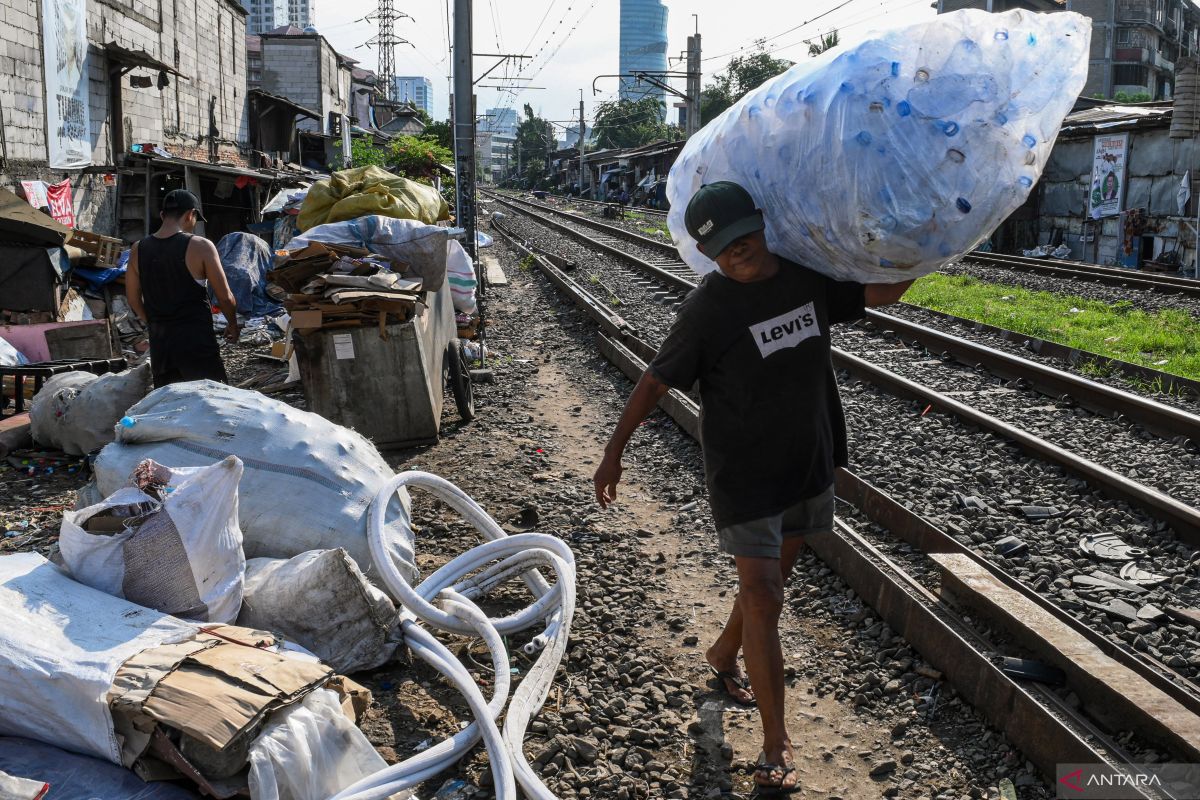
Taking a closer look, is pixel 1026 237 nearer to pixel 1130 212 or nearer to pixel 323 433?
pixel 1130 212

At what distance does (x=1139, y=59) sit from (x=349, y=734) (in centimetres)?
7001

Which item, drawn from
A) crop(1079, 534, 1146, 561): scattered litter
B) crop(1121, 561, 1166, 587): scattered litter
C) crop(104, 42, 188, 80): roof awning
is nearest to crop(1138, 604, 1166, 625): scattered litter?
crop(1121, 561, 1166, 587): scattered litter

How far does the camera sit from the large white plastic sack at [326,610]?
3.50 m

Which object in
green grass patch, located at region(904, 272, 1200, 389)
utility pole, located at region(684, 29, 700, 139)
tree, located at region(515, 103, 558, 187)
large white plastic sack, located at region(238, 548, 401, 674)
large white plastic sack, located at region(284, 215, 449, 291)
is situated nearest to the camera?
large white plastic sack, located at region(238, 548, 401, 674)

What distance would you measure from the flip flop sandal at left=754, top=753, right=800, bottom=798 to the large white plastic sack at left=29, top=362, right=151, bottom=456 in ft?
16.6

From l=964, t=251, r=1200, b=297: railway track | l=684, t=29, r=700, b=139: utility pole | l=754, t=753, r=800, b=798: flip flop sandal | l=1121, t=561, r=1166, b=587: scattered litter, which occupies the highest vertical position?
l=684, t=29, r=700, b=139: utility pole

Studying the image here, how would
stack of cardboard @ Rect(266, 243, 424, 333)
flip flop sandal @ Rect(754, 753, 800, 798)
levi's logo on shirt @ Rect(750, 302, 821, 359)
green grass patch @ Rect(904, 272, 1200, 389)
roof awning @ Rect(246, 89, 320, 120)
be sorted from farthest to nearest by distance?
roof awning @ Rect(246, 89, 320, 120) < green grass patch @ Rect(904, 272, 1200, 389) < stack of cardboard @ Rect(266, 243, 424, 333) < flip flop sandal @ Rect(754, 753, 800, 798) < levi's logo on shirt @ Rect(750, 302, 821, 359)

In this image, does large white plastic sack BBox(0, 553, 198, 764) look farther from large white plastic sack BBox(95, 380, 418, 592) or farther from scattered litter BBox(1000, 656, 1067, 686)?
scattered litter BBox(1000, 656, 1067, 686)

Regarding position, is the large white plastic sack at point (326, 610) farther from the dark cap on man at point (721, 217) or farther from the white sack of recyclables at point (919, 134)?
the white sack of recyclables at point (919, 134)

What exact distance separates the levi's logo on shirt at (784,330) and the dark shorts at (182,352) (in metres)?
4.25

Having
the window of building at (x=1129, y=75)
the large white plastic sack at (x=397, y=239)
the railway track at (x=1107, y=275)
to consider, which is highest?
the window of building at (x=1129, y=75)

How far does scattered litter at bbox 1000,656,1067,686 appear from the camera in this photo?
354 centimetres

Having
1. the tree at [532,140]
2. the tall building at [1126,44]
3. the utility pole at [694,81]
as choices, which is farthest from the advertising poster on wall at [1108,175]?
the tree at [532,140]

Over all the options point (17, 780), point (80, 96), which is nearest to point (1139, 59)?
point (80, 96)
